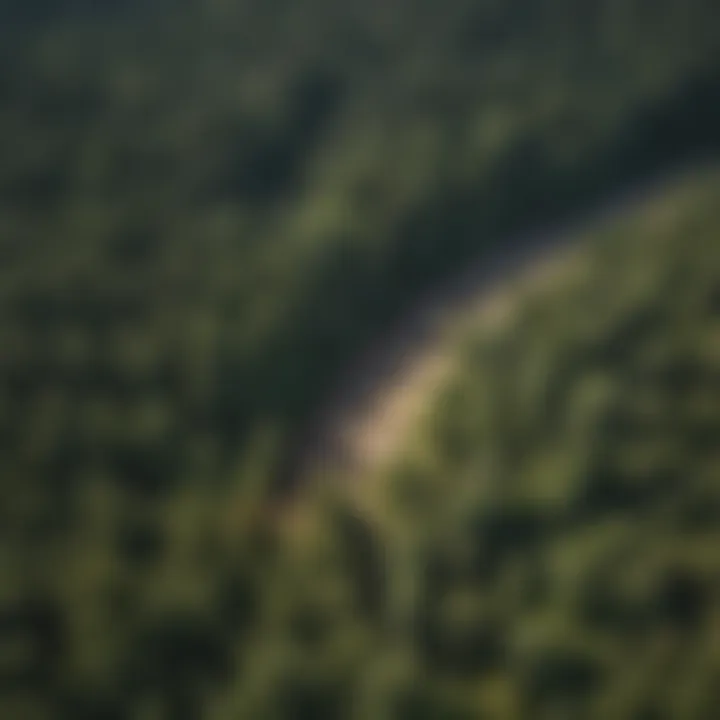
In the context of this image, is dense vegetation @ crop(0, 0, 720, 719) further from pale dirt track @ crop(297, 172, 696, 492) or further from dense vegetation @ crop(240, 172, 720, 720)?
dense vegetation @ crop(240, 172, 720, 720)

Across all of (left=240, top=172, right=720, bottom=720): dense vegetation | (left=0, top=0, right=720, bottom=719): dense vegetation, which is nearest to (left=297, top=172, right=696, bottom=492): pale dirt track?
(left=0, top=0, right=720, bottom=719): dense vegetation

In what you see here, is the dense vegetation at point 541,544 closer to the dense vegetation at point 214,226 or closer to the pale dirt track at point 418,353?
the pale dirt track at point 418,353

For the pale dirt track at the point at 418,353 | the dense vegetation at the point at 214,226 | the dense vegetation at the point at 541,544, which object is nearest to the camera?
the dense vegetation at the point at 541,544

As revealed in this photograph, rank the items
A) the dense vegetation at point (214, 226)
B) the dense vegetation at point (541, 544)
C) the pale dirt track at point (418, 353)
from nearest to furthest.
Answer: the dense vegetation at point (541, 544)
the dense vegetation at point (214, 226)
the pale dirt track at point (418, 353)

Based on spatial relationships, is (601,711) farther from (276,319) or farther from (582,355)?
(276,319)

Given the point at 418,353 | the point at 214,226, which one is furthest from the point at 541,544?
the point at 214,226

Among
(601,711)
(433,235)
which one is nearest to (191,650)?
(601,711)

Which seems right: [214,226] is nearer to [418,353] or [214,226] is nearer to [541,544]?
[418,353]

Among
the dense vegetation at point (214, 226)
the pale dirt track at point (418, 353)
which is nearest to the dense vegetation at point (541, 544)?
the pale dirt track at point (418, 353)

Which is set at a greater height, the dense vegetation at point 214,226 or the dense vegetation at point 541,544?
the dense vegetation at point 214,226
